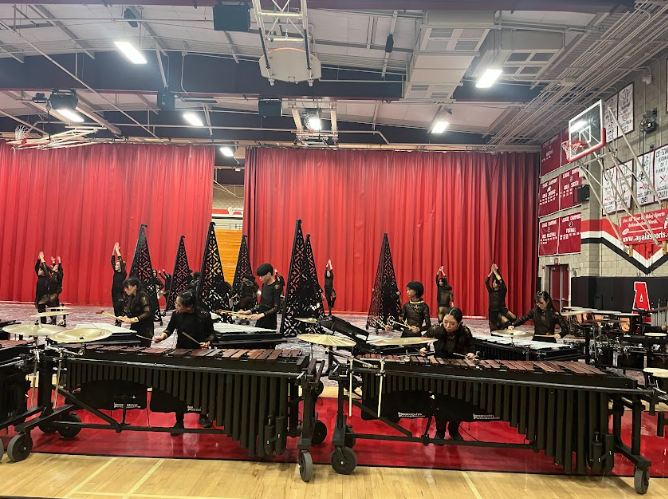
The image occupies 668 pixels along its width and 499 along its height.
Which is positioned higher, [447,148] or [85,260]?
[447,148]

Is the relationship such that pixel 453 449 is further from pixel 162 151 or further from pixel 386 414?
pixel 162 151

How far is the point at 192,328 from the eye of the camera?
4.63 metres

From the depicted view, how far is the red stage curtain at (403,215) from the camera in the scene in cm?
1412

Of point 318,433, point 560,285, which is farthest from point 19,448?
point 560,285

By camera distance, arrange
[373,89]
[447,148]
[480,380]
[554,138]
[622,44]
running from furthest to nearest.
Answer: [447,148] < [554,138] < [373,89] < [622,44] < [480,380]

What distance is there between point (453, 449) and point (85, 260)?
13.7 metres

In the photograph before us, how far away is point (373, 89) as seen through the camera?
34.7 ft

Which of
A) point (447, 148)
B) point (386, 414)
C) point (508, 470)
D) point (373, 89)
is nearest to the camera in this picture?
point (508, 470)

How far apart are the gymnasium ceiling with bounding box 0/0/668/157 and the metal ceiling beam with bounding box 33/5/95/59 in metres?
0.03

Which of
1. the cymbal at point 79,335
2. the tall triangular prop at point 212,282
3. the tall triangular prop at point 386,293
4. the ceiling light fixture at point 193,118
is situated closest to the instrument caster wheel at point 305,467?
the cymbal at point 79,335

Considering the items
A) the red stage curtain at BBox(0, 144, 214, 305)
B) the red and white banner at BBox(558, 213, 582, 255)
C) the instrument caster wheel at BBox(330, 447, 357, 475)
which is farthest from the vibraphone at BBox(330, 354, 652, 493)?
the red stage curtain at BBox(0, 144, 214, 305)

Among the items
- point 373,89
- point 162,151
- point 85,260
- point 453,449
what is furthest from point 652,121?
point 85,260

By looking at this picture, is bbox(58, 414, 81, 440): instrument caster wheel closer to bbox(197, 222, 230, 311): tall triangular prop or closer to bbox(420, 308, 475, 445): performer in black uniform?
bbox(420, 308, 475, 445): performer in black uniform

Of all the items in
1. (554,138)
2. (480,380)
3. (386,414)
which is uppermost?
(554,138)
